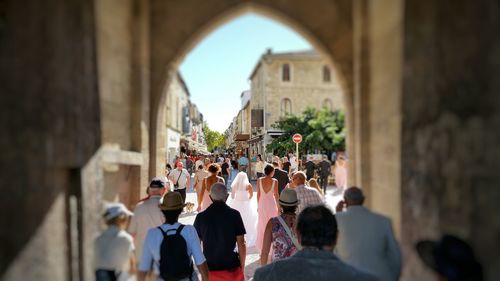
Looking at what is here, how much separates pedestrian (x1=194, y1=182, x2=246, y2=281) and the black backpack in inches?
Answer: 30.5

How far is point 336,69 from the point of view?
446 centimetres

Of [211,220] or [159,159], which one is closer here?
[211,220]

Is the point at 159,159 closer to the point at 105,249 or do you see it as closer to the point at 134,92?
the point at 134,92

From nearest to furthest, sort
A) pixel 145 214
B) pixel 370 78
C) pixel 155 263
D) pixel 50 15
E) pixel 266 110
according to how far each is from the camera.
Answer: pixel 50 15
pixel 155 263
pixel 145 214
pixel 370 78
pixel 266 110

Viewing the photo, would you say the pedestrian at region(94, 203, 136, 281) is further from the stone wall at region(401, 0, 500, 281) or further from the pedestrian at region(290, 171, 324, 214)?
the pedestrian at region(290, 171, 324, 214)

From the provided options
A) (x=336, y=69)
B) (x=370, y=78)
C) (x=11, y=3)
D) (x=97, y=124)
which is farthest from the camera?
(x=336, y=69)

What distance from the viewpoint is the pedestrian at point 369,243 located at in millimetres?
2936

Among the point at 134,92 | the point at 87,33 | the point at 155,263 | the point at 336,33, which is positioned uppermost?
the point at 336,33

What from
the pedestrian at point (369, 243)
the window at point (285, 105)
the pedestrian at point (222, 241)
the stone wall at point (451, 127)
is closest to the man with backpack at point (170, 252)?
the pedestrian at point (222, 241)

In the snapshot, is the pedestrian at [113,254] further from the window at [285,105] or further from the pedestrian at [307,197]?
the window at [285,105]

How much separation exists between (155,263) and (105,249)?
0.41 metres

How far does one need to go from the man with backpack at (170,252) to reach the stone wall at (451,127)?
1.52 meters

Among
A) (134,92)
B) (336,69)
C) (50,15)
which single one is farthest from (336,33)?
(50,15)

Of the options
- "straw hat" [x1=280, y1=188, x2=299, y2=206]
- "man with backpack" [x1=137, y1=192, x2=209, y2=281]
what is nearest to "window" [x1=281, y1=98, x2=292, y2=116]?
"straw hat" [x1=280, y1=188, x2=299, y2=206]
